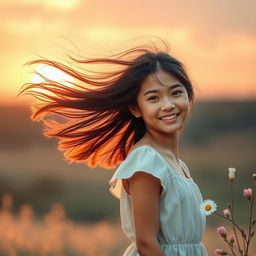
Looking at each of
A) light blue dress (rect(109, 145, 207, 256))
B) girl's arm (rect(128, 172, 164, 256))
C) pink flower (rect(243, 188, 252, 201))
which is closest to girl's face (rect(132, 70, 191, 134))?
light blue dress (rect(109, 145, 207, 256))

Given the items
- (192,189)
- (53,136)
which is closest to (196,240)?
(192,189)

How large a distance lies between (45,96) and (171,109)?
77 centimetres

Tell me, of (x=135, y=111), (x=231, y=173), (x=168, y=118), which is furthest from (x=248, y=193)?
(x=135, y=111)

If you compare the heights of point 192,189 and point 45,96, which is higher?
point 45,96

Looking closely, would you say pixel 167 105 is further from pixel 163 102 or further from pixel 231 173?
pixel 231 173

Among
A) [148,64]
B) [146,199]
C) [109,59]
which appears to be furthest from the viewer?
[109,59]

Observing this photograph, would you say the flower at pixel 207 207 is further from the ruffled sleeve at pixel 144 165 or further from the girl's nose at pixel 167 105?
the girl's nose at pixel 167 105

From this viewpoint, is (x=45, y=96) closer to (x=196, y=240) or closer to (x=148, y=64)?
(x=148, y=64)

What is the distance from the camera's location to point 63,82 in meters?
4.42

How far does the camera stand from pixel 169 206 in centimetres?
384

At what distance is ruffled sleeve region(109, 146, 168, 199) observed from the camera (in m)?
3.80

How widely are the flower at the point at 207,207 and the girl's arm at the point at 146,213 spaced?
9.5 inches

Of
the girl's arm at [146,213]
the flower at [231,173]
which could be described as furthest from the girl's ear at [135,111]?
the flower at [231,173]

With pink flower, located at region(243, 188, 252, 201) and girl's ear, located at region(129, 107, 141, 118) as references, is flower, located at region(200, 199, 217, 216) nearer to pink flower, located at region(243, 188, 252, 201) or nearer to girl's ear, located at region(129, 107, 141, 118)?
pink flower, located at region(243, 188, 252, 201)
